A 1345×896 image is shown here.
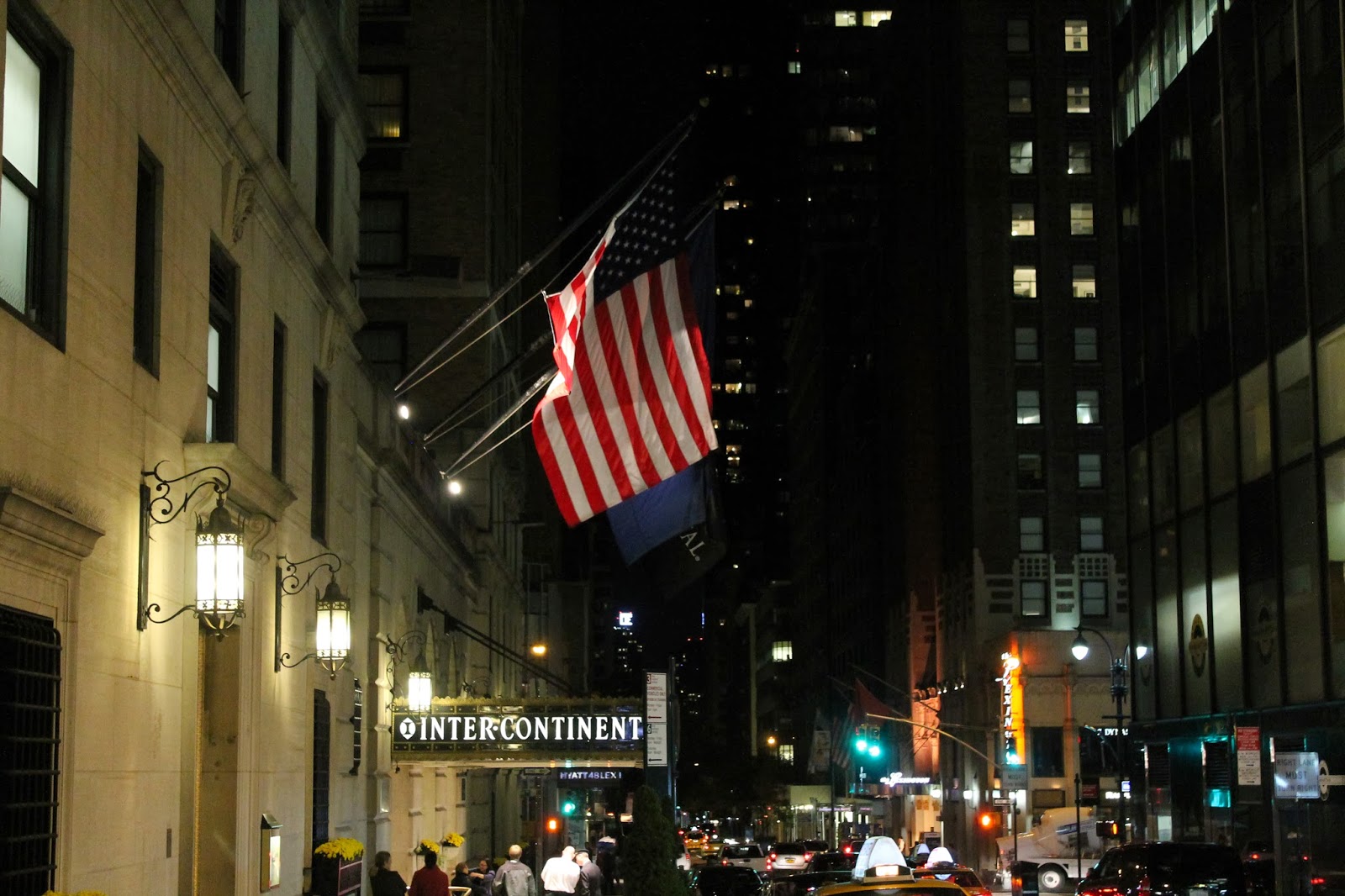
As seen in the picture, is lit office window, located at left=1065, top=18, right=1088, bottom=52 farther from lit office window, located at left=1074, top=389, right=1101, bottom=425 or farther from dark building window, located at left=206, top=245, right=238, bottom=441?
dark building window, located at left=206, top=245, right=238, bottom=441

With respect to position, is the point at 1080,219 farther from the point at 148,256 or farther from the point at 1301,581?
the point at 148,256

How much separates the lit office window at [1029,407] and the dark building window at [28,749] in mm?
79610

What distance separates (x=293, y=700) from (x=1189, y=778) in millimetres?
29904

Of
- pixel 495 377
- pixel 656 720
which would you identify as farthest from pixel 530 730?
pixel 495 377

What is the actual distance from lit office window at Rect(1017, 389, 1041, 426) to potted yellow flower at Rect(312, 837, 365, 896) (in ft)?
232

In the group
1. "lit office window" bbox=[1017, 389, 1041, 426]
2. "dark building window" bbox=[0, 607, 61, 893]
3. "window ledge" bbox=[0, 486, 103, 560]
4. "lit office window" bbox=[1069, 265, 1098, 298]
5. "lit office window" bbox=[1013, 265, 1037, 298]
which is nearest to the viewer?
"window ledge" bbox=[0, 486, 103, 560]

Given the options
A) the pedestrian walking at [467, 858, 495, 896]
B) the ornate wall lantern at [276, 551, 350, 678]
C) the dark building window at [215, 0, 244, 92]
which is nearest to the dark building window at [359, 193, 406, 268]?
the pedestrian walking at [467, 858, 495, 896]

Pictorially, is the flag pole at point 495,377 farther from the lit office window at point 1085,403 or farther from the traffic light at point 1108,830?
the lit office window at point 1085,403

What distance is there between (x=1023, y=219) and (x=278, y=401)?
7319 cm

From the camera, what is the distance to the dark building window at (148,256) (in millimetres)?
15023

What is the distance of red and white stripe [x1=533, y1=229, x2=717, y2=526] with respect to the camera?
23.1m

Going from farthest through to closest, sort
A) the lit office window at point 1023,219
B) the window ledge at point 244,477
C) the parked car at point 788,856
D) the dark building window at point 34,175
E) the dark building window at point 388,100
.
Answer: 1. the lit office window at point 1023,219
2. the parked car at point 788,856
3. the dark building window at point 388,100
4. the window ledge at point 244,477
5. the dark building window at point 34,175

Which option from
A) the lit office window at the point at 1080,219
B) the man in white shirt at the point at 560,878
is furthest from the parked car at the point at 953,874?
the lit office window at the point at 1080,219

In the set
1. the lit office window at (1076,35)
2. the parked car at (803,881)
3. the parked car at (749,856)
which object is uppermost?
the lit office window at (1076,35)
